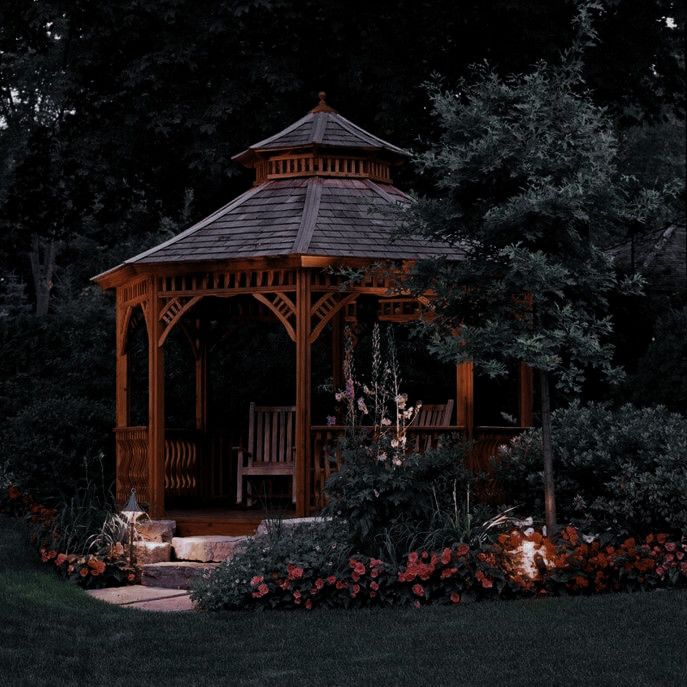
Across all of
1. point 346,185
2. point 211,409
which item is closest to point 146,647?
point 346,185

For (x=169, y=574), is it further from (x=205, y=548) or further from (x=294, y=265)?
(x=294, y=265)

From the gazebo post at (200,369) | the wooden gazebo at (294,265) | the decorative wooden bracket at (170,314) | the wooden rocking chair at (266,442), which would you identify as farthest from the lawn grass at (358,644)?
the gazebo post at (200,369)

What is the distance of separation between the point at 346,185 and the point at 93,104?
6.82 m

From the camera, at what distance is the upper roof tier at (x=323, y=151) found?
46.3ft

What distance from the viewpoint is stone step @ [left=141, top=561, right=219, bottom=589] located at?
39.1ft

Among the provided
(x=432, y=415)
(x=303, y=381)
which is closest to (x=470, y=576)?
(x=303, y=381)

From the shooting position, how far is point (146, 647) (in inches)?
344

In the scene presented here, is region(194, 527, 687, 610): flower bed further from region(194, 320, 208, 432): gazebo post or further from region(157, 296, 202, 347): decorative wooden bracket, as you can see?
region(194, 320, 208, 432): gazebo post

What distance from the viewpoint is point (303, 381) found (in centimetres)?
1271

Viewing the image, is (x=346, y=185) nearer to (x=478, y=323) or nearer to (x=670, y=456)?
(x=478, y=323)

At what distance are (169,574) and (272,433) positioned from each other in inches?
126

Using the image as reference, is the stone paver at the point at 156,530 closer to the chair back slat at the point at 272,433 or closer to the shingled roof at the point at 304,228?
the chair back slat at the point at 272,433

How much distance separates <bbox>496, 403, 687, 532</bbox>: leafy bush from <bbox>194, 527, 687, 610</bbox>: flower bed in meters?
0.33

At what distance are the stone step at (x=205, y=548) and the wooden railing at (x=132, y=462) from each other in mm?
907
